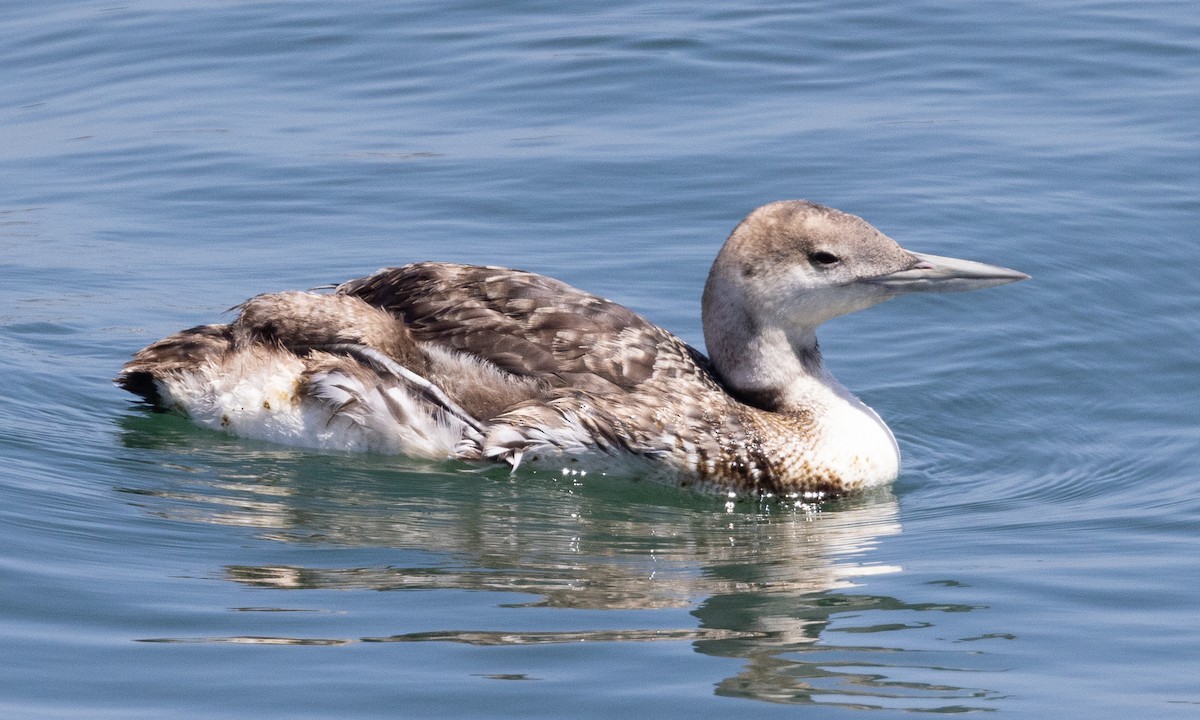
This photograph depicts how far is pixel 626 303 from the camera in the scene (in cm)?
971

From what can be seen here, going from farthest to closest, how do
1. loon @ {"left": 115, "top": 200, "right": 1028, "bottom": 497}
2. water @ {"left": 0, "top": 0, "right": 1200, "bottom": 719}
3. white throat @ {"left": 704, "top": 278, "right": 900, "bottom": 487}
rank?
white throat @ {"left": 704, "top": 278, "right": 900, "bottom": 487} < loon @ {"left": 115, "top": 200, "right": 1028, "bottom": 497} < water @ {"left": 0, "top": 0, "right": 1200, "bottom": 719}

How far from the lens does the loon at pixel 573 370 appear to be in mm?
7457

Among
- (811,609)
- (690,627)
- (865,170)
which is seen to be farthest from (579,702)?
(865,170)

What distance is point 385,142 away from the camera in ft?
40.3

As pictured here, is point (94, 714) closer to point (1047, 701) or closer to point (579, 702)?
point (579, 702)

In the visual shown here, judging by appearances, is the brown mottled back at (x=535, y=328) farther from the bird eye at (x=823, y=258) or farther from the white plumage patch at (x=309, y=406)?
the bird eye at (x=823, y=258)

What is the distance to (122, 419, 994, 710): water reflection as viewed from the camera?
5.53 m

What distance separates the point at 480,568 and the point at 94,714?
1.59 meters

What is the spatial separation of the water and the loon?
0.14 metres

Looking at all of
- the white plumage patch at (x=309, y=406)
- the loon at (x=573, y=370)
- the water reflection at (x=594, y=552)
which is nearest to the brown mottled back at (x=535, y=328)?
the loon at (x=573, y=370)

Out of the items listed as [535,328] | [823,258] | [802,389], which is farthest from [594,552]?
[823,258]

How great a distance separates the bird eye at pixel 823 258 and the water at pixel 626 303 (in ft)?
3.21

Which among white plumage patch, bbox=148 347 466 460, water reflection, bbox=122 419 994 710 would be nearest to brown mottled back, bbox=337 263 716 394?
white plumage patch, bbox=148 347 466 460

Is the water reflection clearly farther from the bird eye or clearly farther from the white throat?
the bird eye
